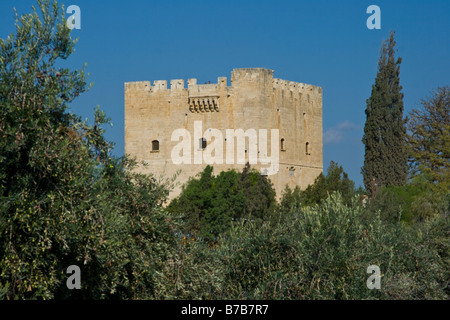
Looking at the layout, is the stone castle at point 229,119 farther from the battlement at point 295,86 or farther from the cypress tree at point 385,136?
the cypress tree at point 385,136

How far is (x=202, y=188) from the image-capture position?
3562 cm

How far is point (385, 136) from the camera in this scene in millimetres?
36250

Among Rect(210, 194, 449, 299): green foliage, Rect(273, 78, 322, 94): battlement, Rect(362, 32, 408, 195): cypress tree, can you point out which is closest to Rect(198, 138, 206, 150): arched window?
Rect(273, 78, 322, 94): battlement

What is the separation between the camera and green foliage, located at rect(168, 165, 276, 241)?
32.2 m

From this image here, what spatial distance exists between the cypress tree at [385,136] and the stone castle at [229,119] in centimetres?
436

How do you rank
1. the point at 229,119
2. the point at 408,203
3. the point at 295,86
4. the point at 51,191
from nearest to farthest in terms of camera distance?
the point at 51,191 → the point at 408,203 → the point at 229,119 → the point at 295,86

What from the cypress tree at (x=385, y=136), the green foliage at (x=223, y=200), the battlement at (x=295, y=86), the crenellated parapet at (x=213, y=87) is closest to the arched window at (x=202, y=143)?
the crenellated parapet at (x=213, y=87)

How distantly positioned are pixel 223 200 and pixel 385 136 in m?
7.84

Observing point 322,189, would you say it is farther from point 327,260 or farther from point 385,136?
point 327,260

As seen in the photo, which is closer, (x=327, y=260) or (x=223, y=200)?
(x=327, y=260)

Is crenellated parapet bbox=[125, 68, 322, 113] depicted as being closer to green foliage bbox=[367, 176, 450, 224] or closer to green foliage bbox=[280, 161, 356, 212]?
green foliage bbox=[280, 161, 356, 212]

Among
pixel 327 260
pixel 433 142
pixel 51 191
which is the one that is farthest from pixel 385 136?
pixel 51 191
